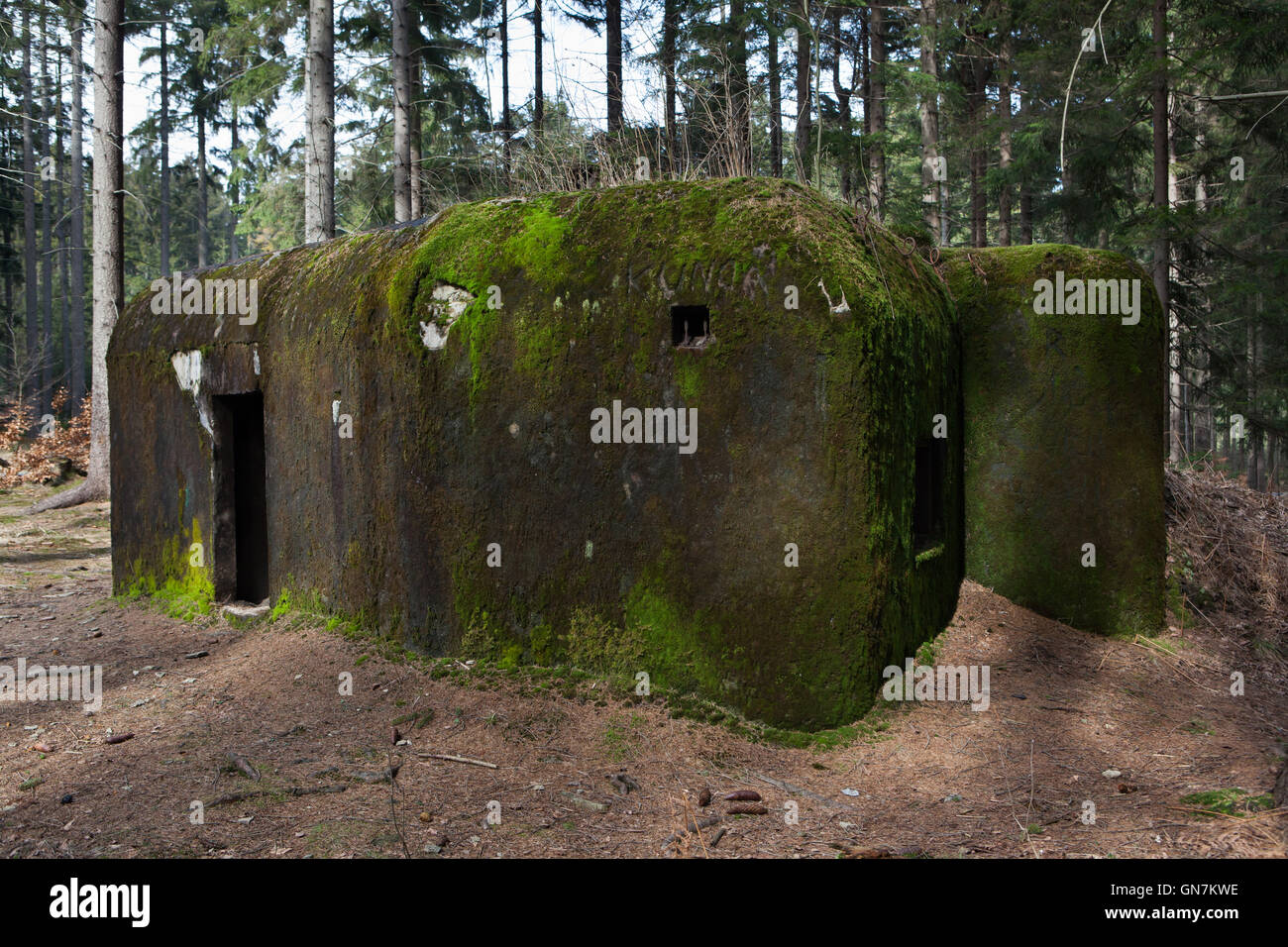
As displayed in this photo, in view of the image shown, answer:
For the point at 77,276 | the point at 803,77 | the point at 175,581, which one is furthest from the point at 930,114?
the point at 77,276

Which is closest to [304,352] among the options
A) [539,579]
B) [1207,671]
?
[539,579]

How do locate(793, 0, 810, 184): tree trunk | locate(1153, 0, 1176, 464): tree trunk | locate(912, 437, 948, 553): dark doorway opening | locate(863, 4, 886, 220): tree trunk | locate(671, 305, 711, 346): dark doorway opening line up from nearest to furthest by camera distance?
locate(671, 305, 711, 346): dark doorway opening
locate(912, 437, 948, 553): dark doorway opening
locate(1153, 0, 1176, 464): tree trunk
locate(863, 4, 886, 220): tree trunk
locate(793, 0, 810, 184): tree trunk

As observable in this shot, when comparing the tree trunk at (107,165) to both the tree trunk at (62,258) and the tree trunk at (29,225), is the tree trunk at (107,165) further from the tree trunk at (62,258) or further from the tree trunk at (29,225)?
the tree trunk at (62,258)

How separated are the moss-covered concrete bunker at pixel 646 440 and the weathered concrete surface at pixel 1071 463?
0.66 metres

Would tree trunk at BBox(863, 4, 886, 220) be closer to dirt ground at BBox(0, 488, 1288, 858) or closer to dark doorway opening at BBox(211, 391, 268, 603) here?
dirt ground at BBox(0, 488, 1288, 858)

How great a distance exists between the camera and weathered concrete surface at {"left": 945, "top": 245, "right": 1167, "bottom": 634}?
6.30m

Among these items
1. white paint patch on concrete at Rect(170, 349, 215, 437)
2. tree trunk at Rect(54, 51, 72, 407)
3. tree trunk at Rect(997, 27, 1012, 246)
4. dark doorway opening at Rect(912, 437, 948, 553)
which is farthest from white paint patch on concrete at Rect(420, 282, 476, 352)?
tree trunk at Rect(54, 51, 72, 407)

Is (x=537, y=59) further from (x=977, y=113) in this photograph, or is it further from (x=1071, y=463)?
(x=1071, y=463)

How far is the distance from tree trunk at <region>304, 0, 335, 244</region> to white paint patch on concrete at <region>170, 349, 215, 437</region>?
4889 millimetres

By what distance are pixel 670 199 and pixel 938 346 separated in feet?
7.04

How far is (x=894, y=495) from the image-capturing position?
15.7ft

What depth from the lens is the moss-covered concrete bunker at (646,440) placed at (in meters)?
4.48

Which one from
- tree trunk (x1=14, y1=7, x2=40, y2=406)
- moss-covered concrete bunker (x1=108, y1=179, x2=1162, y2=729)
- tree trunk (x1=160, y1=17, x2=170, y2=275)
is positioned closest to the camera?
moss-covered concrete bunker (x1=108, y1=179, x2=1162, y2=729)

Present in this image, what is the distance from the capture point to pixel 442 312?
5191 millimetres
